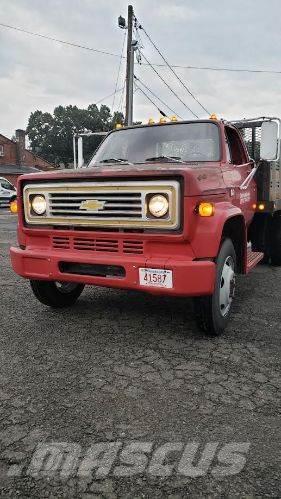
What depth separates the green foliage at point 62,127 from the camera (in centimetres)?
6969

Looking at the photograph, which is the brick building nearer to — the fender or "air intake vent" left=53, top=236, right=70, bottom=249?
"air intake vent" left=53, top=236, right=70, bottom=249

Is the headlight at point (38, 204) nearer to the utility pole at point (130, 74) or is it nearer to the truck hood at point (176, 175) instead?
the truck hood at point (176, 175)

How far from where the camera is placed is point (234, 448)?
2275mm

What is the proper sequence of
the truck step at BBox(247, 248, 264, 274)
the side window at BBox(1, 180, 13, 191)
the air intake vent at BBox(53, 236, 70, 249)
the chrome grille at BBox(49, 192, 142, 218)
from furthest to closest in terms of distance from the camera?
the side window at BBox(1, 180, 13, 191) < the truck step at BBox(247, 248, 264, 274) < the air intake vent at BBox(53, 236, 70, 249) < the chrome grille at BBox(49, 192, 142, 218)

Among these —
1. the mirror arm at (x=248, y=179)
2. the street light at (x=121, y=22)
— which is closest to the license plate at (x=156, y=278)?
the mirror arm at (x=248, y=179)

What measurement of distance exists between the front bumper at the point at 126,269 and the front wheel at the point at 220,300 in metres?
0.24

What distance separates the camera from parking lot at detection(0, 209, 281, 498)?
6.74 feet

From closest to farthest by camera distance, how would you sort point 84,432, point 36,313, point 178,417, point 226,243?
point 84,432 → point 178,417 → point 226,243 → point 36,313

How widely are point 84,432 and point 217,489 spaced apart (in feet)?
2.62

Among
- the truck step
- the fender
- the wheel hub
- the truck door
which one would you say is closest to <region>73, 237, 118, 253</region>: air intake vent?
the fender

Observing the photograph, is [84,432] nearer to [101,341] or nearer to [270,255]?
[101,341]

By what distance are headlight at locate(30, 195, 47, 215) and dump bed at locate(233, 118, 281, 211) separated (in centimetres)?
290

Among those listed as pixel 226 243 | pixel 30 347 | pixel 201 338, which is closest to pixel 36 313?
pixel 30 347

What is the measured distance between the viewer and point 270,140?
4688mm
